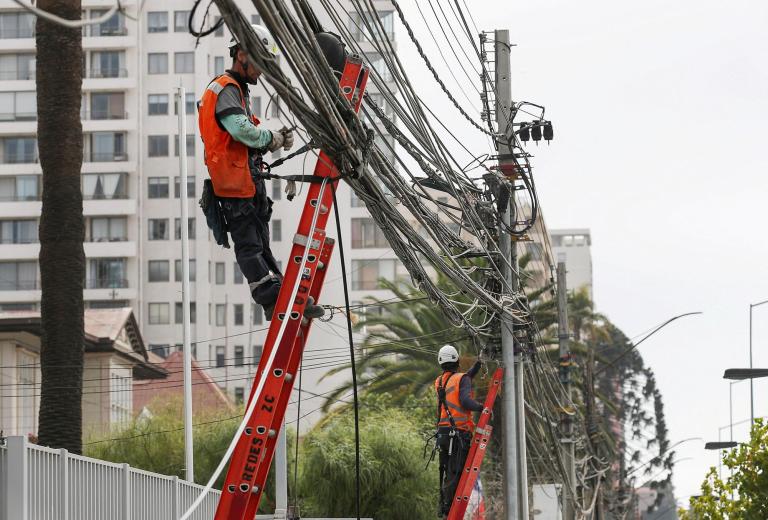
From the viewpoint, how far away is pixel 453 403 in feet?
58.2

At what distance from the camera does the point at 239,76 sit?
9297 mm

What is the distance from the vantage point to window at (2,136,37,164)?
302ft

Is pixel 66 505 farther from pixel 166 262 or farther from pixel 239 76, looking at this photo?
pixel 166 262

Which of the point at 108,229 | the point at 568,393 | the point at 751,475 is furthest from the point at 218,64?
the point at 751,475

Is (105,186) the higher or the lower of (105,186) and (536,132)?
the higher

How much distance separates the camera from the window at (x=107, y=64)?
92.7 meters

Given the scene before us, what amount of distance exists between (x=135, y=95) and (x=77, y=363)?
73656mm

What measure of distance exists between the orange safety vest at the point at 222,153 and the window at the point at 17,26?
85983 millimetres

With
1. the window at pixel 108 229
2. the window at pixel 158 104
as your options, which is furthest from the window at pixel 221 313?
the window at pixel 158 104

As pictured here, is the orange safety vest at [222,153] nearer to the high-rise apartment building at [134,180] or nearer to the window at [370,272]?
the window at [370,272]

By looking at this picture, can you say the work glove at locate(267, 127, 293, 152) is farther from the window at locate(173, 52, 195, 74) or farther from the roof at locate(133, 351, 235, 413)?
the window at locate(173, 52, 195, 74)

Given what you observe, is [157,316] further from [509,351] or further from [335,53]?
[335,53]

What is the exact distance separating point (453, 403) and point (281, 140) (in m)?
8.69

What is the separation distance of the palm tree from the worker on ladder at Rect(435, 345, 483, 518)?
550cm
